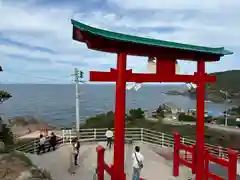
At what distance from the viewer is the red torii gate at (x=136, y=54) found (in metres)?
7.09

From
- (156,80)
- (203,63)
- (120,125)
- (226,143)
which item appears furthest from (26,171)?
(226,143)

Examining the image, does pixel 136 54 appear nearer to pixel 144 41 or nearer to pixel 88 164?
pixel 144 41

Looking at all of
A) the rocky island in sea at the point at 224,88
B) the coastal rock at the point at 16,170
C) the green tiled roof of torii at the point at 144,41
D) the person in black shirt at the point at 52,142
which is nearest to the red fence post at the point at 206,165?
the green tiled roof of torii at the point at 144,41

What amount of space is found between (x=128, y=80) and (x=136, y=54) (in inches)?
Answer: 32.5

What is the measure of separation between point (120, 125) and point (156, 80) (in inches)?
71.9

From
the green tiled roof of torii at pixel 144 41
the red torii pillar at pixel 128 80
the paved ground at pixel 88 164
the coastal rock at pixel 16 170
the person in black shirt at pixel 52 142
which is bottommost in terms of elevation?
the paved ground at pixel 88 164

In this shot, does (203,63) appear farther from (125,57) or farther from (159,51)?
(125,57)

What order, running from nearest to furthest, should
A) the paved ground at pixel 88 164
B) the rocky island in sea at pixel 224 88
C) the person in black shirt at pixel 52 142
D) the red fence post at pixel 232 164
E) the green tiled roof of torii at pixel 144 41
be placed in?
the green tiled roof of torii at pixel 144 41 < the red fence post at pixel 232 164 < the paved ground at pixel 88 164 < the person in black shirt at pixel 52 142 < the rocky island in sea at pixel 224 88

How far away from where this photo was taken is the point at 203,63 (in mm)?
9359

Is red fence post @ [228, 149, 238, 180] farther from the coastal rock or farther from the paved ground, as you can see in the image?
the coastal rock

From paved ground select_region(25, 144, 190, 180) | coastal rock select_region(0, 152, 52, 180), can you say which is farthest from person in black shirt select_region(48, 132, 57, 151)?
coastal rock select_region(0, 152, 52, 180)

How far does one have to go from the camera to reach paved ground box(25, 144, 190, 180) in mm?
10875

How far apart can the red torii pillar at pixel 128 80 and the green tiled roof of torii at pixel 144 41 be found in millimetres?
459

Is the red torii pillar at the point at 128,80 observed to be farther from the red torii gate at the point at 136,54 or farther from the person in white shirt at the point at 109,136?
the person in white shirt at the point at 109,136
